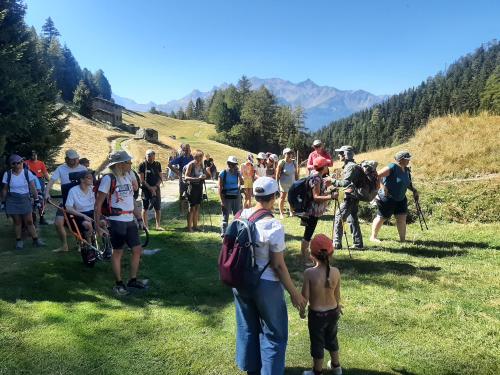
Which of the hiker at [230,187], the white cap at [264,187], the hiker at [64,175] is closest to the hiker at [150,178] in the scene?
the hiker at [230,187]

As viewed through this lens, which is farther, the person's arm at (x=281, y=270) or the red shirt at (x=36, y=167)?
the red shirt at (x=36, y=167)

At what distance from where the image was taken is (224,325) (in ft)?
19.3

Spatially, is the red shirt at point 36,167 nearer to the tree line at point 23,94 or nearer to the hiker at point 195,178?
the tree line at point 23,94

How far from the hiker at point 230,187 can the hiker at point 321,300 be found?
20.2 ft

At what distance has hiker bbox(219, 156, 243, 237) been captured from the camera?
34.4ft

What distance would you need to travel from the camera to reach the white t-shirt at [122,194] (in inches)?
253

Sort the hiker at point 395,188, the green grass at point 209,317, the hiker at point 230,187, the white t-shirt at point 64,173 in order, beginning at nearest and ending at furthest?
the green grass at point 209,317 → the white t-shirt at point 64,173 → the hiker at point 395,188 → the hiker at point 230,187

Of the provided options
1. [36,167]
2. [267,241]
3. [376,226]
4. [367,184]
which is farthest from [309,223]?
[36,167]

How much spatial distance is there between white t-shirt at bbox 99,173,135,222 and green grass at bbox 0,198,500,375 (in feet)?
4.62

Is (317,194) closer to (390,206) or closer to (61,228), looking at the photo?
(390,206)

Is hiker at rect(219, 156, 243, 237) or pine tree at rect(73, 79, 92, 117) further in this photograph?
pine tree at rect(73, 79, 92, 117)

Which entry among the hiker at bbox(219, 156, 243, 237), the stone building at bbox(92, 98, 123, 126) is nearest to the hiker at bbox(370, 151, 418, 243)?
the hiker at bbox(219, 156, 243, 237)

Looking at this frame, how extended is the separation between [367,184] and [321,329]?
16.5 ft

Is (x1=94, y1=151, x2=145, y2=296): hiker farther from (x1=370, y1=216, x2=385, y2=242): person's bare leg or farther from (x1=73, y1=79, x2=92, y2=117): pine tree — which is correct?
(x1=73, y1=79, x2=92, y2=117): pine tree
